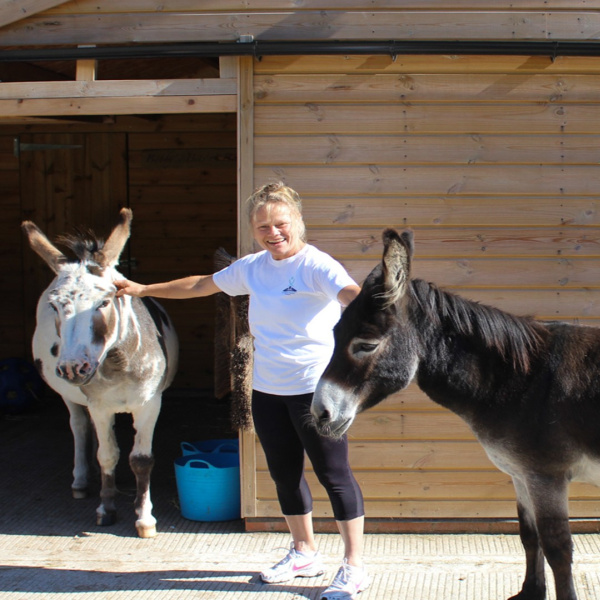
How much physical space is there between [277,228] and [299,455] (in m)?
1.19

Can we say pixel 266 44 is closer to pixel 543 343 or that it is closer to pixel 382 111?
pixel 382 111

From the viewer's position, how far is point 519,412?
341 cm

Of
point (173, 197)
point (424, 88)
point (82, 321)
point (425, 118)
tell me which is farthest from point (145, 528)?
point (173, 197)

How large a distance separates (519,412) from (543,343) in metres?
0.33

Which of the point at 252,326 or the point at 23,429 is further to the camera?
the point at 23,429

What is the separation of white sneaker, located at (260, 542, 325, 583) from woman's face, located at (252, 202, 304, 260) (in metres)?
1.65

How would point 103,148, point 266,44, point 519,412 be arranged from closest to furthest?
1. point 519,412
2. point 266,44
3. point 103,148

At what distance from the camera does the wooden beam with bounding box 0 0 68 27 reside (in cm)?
475

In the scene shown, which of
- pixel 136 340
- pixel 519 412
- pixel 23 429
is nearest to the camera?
pixel 519 412

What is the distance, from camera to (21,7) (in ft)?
15.6

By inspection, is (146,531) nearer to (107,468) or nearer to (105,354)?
(107,468)

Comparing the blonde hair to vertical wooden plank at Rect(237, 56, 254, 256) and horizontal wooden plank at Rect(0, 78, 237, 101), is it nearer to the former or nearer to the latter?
vertical wooden plank at Rect(237, 56, 254, 256)

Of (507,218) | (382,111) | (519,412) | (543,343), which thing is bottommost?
(519,412)

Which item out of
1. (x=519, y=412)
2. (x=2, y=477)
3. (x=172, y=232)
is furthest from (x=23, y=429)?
(x=519, y=412)
